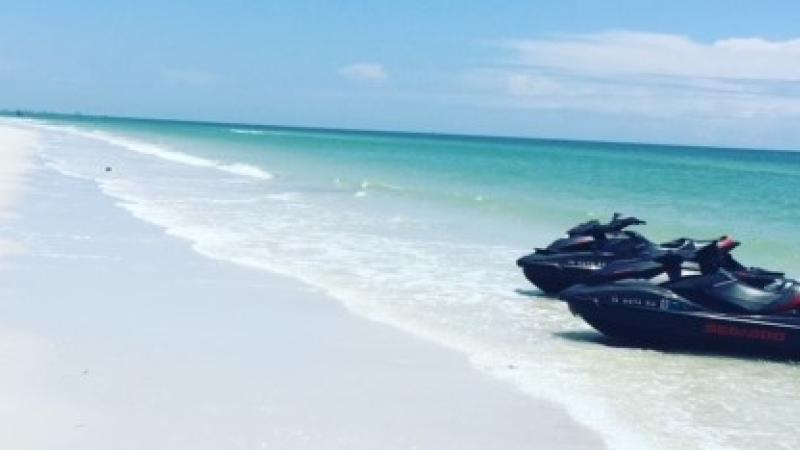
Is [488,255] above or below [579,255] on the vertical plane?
below

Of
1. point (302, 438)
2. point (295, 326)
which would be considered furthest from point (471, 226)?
point (302, 438)

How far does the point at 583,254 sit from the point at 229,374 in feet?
18.7

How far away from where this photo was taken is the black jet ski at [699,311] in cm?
977

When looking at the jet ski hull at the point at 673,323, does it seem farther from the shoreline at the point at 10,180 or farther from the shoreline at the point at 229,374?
the shoreline at the point at 10,180

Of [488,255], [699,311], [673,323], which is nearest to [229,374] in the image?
[673,323]

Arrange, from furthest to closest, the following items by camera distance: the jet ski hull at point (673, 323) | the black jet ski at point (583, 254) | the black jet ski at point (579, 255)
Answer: the black jet ski at point (579, 255), the black jet ski at point (583, 254), the jet ski hull at point (673, 323)

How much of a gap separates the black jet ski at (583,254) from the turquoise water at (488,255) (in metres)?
0.34

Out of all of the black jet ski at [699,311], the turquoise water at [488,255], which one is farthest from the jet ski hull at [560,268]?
the black jet ski at [699,311]

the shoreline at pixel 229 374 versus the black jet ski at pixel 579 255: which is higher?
the black jet ski at pixel 579 255

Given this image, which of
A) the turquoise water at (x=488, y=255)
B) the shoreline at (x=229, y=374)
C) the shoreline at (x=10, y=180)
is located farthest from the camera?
the shoreline at (x=10, y=180)

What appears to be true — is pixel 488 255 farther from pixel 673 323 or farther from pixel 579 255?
pixel 673 323

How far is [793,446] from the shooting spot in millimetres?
7195

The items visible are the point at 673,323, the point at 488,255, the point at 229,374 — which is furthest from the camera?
the point at 488,255

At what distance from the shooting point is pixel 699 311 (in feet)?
32.6
